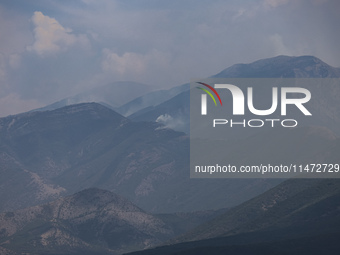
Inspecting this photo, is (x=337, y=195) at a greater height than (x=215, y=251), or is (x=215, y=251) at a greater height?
(x=337, y=195)

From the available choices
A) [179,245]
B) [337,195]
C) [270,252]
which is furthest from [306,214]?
[270,252]

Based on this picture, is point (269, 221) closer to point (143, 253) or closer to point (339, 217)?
point (339, 217)

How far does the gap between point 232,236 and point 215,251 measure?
1139 inches

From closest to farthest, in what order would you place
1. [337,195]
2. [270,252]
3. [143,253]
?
[270,252] → [143,253] → [337,195]

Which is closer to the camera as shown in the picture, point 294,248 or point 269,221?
point 294,248

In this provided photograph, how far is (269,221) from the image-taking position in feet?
645

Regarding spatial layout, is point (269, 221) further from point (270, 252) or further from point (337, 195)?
point (270, 252)

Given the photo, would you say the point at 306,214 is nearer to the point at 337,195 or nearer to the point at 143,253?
the point at 337,195

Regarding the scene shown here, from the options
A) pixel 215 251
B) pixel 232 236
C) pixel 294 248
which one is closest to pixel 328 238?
pixel 294 248

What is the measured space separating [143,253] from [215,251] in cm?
2742

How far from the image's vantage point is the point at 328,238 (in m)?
153

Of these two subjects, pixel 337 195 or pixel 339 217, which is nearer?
pixel 339 217

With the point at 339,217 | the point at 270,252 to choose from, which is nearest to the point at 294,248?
the point at 270,252

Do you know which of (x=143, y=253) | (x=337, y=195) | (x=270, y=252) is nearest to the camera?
(x=270, y=252)
